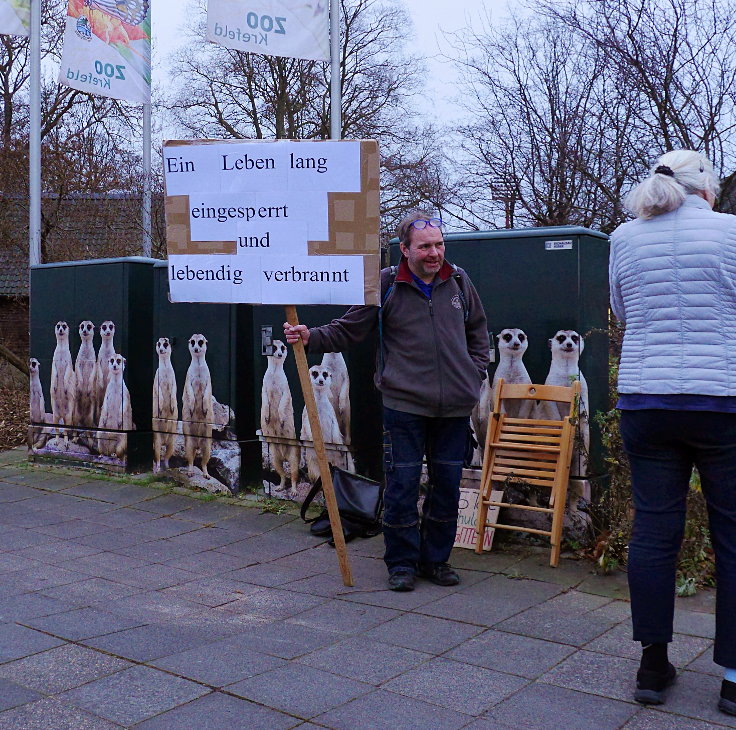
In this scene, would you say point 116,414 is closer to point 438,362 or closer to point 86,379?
point 86,379

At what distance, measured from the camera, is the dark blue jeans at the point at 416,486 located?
4.79 m

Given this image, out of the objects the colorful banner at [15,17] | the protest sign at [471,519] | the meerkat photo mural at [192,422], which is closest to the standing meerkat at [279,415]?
the meerkat photo mural at [192,422]

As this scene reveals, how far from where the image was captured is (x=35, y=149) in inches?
384

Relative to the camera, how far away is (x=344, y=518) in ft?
18.8

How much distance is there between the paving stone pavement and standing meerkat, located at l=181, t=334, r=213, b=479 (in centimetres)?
121

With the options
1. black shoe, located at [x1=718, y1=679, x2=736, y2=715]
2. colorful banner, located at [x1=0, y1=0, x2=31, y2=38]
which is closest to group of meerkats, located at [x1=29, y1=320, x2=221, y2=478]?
colorful banner, located at [x1=0, y1=0, x2=31, y2=38]

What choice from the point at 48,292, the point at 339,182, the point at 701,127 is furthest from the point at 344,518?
the point at 701,127

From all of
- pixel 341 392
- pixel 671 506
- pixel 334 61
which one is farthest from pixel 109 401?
pixel 671 506

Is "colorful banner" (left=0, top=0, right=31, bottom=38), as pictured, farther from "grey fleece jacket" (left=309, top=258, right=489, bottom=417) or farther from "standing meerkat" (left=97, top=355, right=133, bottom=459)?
"grey fleece jacket" (left=309, top=258, right=489, bottom=417)

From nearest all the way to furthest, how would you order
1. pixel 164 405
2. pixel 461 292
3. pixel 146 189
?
pixel 461 292 → pixel 164 405 → pixel 146 189

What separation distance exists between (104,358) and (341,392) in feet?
8.61

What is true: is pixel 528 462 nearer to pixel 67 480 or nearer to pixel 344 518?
pixel 344 518

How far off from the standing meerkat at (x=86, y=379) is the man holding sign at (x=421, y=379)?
12.2 ft

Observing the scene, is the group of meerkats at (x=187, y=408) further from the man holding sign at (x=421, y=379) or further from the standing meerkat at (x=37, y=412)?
the man holding sign at (x=421, y=379)
